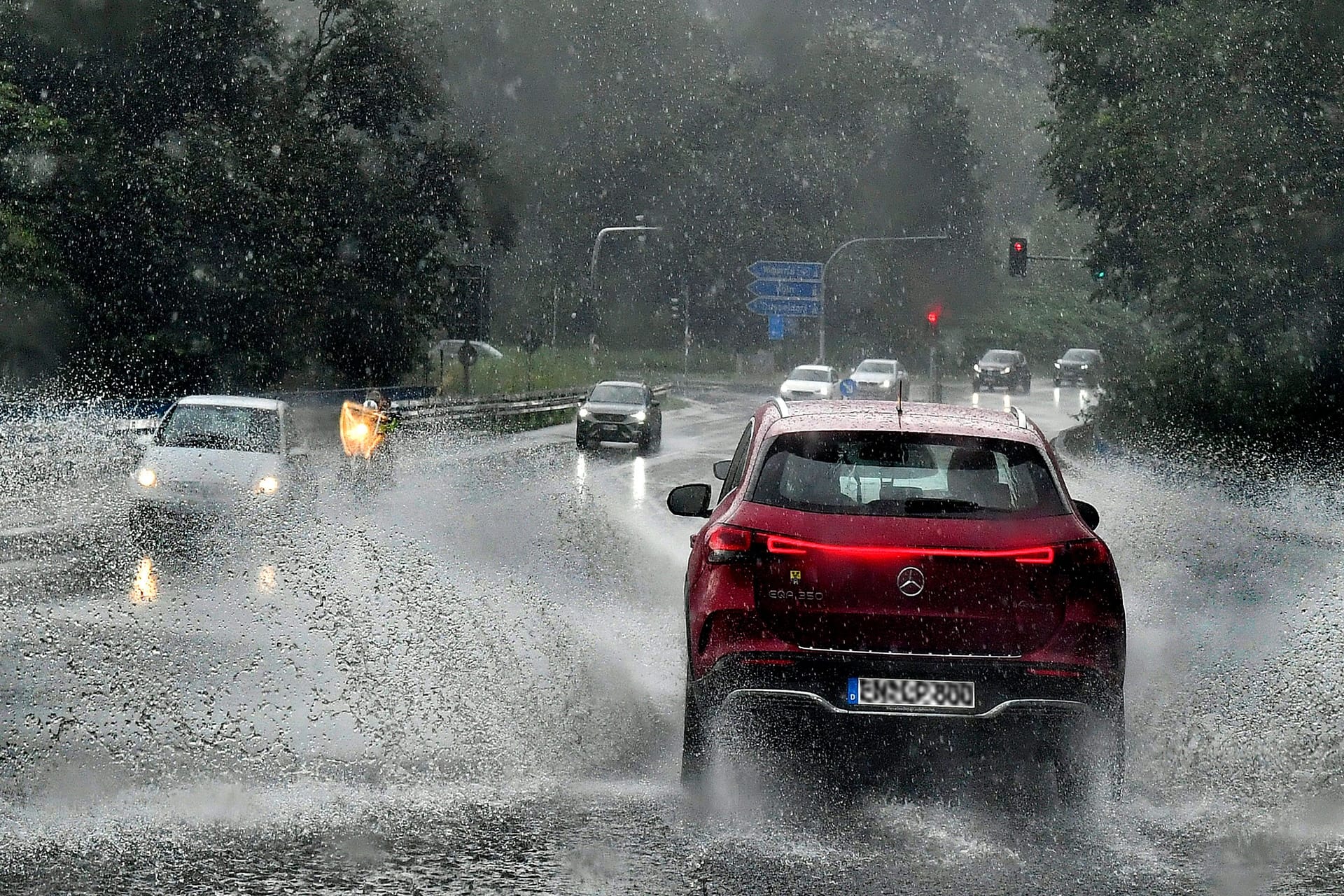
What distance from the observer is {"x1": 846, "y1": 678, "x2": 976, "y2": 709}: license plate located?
→ 627cm

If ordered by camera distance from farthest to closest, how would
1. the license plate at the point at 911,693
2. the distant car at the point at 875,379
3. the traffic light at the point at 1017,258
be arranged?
1. the distant car at the point at 875,379
2. the traffic light at the point at 1017,258
3. the license plate at the point at 911,693

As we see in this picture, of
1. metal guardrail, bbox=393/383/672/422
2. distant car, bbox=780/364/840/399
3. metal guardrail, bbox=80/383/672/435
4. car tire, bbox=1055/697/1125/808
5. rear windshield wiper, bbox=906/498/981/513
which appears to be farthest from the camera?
distant car, bbox=780/364/840/399

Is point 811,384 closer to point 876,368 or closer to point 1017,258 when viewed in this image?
point 876,368

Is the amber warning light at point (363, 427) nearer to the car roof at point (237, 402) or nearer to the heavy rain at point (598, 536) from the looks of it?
the heavy rain at point (598, 536)

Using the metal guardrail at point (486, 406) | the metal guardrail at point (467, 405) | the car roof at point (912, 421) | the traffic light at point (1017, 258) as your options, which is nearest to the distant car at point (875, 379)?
the traffic light at point (1017, 258)

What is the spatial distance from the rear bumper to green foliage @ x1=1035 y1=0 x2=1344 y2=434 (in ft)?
79.0

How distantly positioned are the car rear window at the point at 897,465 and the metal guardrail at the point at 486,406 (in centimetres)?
3144

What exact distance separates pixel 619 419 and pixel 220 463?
18031mm

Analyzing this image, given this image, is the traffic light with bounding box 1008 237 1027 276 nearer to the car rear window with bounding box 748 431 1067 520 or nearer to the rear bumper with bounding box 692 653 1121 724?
the car rear window with bounding box 748 431 1067 520

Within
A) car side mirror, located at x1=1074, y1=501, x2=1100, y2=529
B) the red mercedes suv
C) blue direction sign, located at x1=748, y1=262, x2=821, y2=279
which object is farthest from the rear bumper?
blue direction sign, located at x1=748, y1=262, x2=821, y2=279

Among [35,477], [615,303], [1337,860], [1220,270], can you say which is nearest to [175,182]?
[35,477]

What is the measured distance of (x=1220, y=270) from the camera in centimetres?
3066

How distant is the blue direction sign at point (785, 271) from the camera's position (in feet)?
247

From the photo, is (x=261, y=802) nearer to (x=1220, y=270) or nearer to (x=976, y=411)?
(x=976, y=411)
